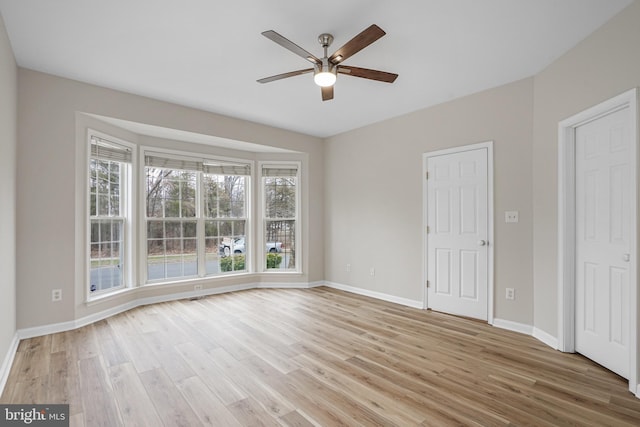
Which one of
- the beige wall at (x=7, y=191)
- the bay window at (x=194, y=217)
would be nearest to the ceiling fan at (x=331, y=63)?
the beige wall at (x=7, y=191)

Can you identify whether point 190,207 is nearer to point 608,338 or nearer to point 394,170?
point 394,170

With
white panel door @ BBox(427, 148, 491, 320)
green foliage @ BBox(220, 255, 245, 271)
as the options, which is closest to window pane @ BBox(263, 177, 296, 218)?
green foliage @ BBox(220, 255, 245, 271)

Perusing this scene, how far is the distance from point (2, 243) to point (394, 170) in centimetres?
446

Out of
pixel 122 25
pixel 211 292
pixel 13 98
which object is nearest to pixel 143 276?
pixel 211 292

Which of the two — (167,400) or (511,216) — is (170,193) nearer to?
(167,400)

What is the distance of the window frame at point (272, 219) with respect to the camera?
18.5 ft

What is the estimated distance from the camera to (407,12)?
Answer: 7.69ft

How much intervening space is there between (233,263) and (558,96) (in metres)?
5.02

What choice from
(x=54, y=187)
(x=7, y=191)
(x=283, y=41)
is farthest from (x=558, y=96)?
(x=54, y=187)

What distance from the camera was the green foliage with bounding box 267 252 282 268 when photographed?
5742 millimetres

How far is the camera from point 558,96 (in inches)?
121

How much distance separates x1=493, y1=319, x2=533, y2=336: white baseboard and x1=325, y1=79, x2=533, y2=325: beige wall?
0.18ft

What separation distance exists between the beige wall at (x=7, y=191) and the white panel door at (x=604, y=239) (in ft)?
16.3

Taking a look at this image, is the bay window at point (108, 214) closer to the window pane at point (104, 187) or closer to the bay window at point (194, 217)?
the window pane at point (104, 187)
